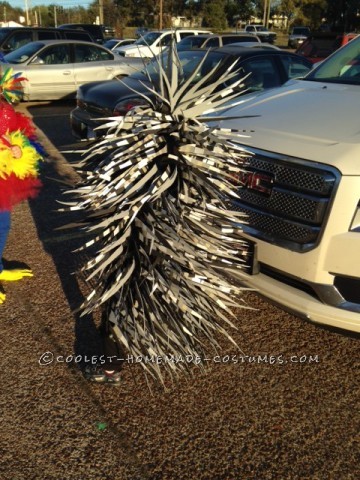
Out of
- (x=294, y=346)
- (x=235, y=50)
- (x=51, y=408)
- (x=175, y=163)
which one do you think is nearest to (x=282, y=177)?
(x=175, y=163)

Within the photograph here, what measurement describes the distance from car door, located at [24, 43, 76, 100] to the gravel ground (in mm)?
10024

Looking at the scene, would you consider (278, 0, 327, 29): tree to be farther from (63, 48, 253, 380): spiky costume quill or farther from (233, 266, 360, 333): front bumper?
(63, 48, 253, 380): spiky costume quill

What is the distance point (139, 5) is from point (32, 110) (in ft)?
192

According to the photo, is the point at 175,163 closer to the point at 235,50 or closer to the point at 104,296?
the point at 104,296

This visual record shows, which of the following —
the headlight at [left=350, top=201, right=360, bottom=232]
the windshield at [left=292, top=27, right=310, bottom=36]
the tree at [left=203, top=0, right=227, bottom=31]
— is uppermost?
the tree at [left=203, top=0, right=227, bottom=31]

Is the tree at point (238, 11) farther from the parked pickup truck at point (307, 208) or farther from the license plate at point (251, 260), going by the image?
the license plate at point (251, 260)

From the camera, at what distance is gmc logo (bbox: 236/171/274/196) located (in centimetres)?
288

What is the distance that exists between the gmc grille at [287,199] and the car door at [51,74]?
1058 centimetres

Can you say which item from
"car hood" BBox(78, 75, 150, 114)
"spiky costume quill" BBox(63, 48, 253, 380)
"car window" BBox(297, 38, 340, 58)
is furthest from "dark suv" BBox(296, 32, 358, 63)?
"spiky costume quill" BBox(63, 48, 253, 380)

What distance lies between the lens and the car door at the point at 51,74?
12203 mm

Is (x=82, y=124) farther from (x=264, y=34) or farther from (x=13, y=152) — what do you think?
(x=264, y=34)

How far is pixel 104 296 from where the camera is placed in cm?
242

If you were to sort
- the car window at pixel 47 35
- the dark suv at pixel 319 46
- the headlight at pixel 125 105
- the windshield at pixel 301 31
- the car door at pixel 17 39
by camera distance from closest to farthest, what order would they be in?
the headlight at pixel 125 105, the dark suv at pixel 319 46, the car window at pixel 47 35, the car door at pixel 17 39, the windshield at pixel 301 31

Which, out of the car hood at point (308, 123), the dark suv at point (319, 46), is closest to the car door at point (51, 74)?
the dark suv at point (319, 46)
